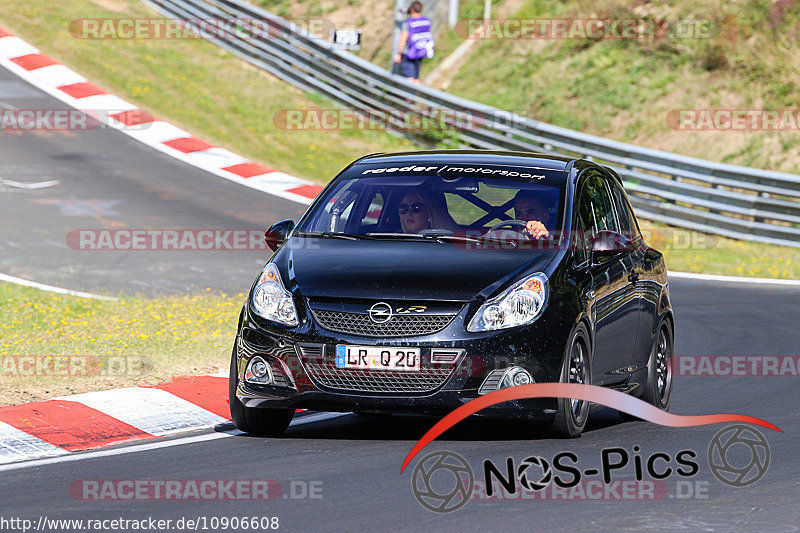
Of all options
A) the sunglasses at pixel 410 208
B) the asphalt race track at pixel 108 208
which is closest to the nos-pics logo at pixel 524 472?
the sunglasses at pixel 410 208

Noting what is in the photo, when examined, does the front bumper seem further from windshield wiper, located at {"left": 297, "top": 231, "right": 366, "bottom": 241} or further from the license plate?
windshield wiper, located at {"left": 297, "top": 231, "right": 366, "bottom": 241}

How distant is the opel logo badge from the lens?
7406 millimetres

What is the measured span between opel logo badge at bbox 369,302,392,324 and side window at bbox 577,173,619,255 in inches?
58.9

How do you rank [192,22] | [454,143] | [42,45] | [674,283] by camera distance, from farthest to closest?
1. [192,22]
2. [42,45]
3. [454,143]
4. [674,283]

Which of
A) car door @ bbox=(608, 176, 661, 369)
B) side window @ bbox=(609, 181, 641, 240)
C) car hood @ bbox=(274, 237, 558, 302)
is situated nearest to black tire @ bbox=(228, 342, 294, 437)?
car hood @ bbox=(274, 237, 558, 302)

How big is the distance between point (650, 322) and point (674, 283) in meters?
8.09

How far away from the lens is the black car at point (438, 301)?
7.42 m

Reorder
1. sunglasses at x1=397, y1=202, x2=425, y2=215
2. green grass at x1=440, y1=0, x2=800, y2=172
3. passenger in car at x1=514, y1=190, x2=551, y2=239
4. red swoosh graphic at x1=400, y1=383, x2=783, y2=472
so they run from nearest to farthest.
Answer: red swoosh graphic at x1=400, y1=383, x2=783, y2=472 → passenger in car at x1=514, y1=190, x2=551, y2=239 → sunglasses at x1=397, y1=202, x2=425, y2=215 → green grass at x1=440, y1=0, x2=800, y2=172

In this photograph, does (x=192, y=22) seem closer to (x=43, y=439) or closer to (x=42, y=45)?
(x=42, y=45)

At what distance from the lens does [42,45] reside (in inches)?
1064

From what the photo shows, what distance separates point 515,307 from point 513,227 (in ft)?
3.19

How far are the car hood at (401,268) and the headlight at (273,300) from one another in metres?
0.07

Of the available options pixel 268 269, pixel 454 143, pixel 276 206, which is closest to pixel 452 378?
pixel 268 269

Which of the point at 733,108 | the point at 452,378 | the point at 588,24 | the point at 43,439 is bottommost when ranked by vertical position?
the point at 43,439
